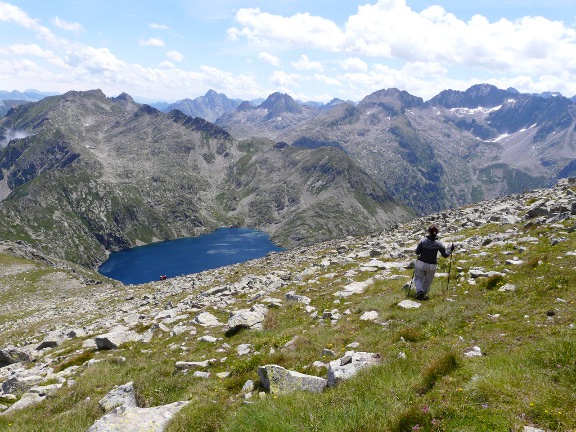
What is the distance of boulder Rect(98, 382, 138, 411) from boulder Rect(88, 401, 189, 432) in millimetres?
483

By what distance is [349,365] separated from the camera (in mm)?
9898

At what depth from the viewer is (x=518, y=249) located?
73.5ft

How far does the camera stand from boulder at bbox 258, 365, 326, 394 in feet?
31.5

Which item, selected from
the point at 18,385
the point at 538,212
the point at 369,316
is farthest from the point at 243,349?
the point at 538,212

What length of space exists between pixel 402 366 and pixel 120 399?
834 cm

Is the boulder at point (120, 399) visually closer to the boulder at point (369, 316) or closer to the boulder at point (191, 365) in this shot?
the boulder at point (191, 365)

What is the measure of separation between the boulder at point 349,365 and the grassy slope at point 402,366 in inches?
16.7

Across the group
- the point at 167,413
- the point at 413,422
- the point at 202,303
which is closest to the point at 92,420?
the point at 167,413

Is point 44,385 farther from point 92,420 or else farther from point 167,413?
point 167,413

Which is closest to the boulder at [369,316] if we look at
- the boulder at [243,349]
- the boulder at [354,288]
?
the boulder at [354,288]

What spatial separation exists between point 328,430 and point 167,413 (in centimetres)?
486

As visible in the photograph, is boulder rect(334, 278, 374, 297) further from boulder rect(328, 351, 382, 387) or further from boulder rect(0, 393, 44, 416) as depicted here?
boulder rect(0, 393, 44, 416)

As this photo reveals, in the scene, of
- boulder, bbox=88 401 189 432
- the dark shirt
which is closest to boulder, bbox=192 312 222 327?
boulder, bbox=88 401 189 432

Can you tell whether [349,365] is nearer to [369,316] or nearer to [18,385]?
[369,316]
